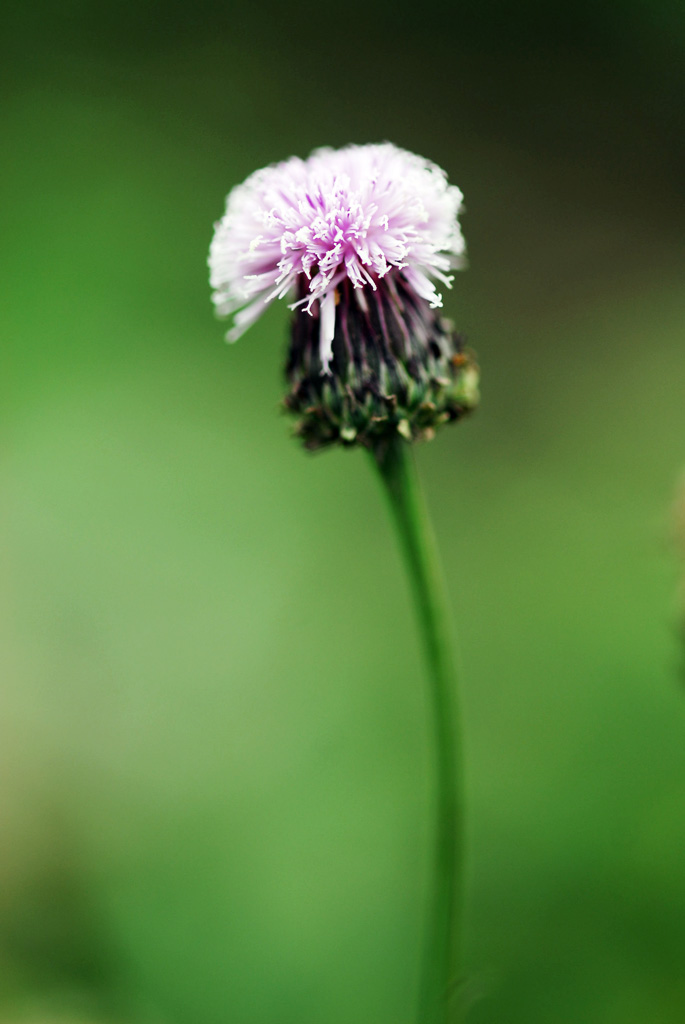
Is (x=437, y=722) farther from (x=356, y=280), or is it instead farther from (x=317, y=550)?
(x=317, y=550)

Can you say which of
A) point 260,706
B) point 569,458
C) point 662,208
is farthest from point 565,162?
point 260,706

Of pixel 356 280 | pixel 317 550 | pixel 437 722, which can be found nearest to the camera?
pixel 356 280

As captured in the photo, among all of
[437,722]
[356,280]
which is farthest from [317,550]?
[356,280]

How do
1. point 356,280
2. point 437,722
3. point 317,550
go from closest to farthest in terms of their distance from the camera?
point 356,280 → point 437,722 → point 317,550

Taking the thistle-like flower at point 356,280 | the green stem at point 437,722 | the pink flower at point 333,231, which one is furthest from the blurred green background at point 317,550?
the pink flower at point 333,231

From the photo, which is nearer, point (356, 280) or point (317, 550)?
point (356, 280)

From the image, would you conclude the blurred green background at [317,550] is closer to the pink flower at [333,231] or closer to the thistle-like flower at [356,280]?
the thistle-like flower at [356,280]

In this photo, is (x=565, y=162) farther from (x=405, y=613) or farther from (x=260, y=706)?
(x=260, y=706)
